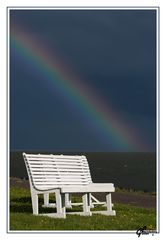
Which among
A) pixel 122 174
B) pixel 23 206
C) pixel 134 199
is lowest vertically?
pixel 122 174

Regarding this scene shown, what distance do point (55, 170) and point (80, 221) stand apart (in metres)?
1.45

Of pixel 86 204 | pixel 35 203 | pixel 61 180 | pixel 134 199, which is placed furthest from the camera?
pixel 134 199

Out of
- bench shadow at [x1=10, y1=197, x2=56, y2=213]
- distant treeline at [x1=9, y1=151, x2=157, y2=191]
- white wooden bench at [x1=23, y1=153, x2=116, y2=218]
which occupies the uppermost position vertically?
white wooden bench at [x1=23, y1=153, x2=116, y2=218]

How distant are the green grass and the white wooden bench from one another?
0.63 ft

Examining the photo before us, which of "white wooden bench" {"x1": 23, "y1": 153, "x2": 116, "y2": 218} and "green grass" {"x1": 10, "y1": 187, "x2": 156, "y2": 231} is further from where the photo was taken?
"white wooden bench" {"x1": 23, "y1": 153, "x2": 116, "y2": 218}

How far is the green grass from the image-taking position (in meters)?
7.46

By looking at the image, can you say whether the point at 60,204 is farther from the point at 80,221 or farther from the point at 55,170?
the point at 55,170

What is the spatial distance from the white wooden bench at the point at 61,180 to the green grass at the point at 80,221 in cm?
19

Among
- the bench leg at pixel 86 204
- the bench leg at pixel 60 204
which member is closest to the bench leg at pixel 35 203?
the bench leg at pixel 60 204

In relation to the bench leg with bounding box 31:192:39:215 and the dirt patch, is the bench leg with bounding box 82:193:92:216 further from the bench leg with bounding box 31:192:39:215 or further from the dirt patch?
the dirt patch

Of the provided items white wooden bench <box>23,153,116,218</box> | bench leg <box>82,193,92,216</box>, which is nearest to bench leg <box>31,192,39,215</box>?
white wooden bench <box>23,153,116,218</box>

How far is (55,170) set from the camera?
9.32 meters

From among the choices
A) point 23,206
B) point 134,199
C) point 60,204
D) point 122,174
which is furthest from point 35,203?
point 122,174

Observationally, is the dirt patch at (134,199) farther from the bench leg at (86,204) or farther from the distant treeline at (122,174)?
the distant treeline at (122,174)
